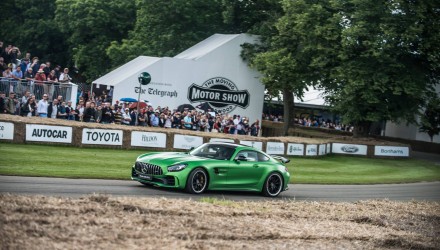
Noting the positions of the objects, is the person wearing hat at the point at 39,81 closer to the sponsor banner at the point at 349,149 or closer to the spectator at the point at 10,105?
the spectator at the point at 10,105

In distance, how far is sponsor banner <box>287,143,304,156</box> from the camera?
40.9 metres

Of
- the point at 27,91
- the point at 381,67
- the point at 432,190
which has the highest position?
the point at 381,67

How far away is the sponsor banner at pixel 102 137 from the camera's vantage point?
32.5 meters

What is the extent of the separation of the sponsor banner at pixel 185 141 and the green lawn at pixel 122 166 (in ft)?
5.84

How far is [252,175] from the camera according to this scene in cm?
2262

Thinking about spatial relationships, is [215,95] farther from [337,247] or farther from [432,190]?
[337,247]

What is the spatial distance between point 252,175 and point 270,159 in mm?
1176

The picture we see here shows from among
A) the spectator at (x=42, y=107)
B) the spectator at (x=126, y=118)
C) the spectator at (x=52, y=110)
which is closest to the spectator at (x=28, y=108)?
the spectator at (x=42, y=107)

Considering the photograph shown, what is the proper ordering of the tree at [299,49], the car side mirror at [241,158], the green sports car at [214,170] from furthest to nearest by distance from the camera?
the tree at [299,49]
the car side mirror at [241,158]
the green sports car at [214,170]

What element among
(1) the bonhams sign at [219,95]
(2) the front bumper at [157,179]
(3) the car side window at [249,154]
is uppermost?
(1) the bonhams sign at [219,95]

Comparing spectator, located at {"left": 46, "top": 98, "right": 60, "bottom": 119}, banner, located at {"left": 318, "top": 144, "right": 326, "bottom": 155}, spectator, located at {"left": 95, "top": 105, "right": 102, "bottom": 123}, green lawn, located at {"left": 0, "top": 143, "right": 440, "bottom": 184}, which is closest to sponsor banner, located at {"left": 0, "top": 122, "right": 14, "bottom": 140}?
green lawn, located at {"left": 0, "top": 143, "right": 440, "bottom": 184}

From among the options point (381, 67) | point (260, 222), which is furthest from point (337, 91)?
point (260, 222)

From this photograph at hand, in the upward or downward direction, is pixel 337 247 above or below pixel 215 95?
below

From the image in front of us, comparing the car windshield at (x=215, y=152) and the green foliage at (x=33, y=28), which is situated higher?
the green foliage at (x=33, y=28)
